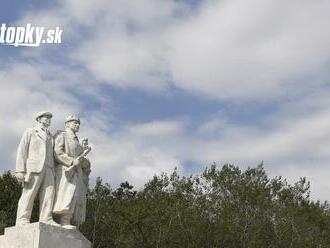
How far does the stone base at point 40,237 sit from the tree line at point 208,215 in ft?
73.0

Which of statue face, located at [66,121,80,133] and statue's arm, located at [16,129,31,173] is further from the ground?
statue face, located at [66,121,80,133]

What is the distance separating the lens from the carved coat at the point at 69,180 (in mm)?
14836

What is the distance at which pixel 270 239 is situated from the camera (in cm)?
3838

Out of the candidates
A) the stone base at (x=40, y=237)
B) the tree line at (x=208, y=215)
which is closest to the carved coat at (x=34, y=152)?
the stone base at (x=40, y=237)

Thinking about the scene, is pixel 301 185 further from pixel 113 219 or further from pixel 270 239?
pixel 113 219

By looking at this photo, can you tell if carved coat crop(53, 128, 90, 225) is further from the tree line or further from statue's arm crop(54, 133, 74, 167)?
the tree line

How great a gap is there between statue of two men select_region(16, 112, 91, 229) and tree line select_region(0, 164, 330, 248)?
21694 millimetres

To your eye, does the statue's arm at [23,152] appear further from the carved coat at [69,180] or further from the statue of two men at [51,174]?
the carved coat at [69,180]

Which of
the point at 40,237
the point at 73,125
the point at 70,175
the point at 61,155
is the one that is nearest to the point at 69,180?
the point at 70,175

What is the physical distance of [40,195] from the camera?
14.9m

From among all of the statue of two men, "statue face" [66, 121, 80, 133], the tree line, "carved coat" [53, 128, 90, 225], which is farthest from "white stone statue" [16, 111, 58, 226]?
the tree line

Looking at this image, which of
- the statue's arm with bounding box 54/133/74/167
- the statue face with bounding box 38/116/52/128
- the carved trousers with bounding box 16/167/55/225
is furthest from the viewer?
the statue face with bounding box 38/116/52/128

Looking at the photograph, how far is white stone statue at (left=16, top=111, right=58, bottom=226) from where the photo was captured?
A: 14.6 metres

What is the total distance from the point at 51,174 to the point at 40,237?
1604 mm
